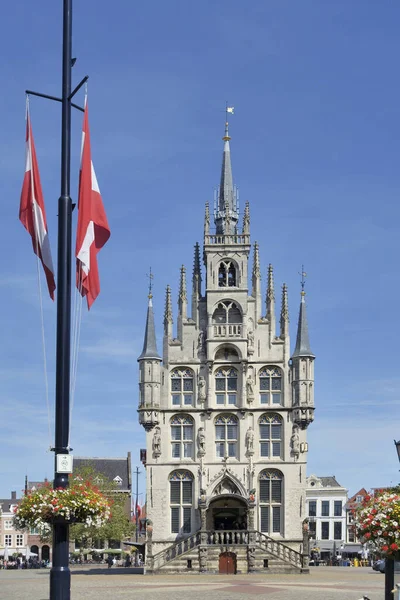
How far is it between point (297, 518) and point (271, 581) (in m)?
11.6

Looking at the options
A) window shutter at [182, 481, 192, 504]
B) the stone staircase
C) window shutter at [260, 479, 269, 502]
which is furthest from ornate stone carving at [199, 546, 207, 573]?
window shutter at [260, 479, 269, 502]

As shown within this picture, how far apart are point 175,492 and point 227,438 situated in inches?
206

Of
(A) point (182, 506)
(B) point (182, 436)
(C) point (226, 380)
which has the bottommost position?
(A) point (182, 506)

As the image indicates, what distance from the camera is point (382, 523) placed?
25.6m

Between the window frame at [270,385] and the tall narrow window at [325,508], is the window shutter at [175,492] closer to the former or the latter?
the window frame at [270,385]

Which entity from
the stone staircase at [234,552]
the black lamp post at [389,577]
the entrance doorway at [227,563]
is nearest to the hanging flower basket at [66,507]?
the black lamp post at [389,577]

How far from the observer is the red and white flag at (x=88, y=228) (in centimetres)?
1923

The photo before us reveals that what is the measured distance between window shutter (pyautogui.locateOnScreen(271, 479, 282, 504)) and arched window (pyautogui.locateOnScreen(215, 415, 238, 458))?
133 inches

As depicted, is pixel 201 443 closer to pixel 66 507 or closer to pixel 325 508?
pixel 66 507

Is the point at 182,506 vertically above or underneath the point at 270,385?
underneath

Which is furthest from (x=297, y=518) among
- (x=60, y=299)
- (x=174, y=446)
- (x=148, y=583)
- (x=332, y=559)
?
(x=60, y=299)

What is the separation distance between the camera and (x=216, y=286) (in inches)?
2810

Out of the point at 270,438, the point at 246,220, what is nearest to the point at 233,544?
the point at 270,438

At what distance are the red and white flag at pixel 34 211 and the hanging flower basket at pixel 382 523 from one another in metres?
11.4
